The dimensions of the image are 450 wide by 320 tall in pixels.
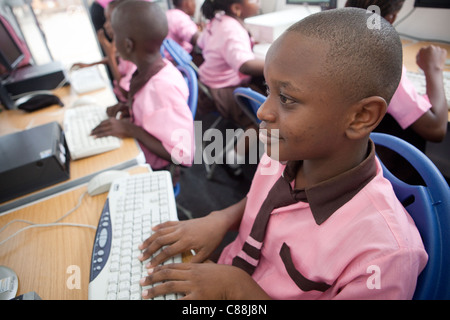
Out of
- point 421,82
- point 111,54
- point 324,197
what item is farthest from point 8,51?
point 421,82

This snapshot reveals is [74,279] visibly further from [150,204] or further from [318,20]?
[318,20]

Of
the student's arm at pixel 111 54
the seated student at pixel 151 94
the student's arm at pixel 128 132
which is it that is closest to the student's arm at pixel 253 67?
the seated student at pixel 151 94

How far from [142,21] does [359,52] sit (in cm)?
95

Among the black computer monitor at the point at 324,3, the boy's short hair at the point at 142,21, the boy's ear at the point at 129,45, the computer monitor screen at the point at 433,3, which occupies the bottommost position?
the computer monitor screen at the point at 433,3

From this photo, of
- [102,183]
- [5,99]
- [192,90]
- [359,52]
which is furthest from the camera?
[5,99]

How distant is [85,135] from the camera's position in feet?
3.36

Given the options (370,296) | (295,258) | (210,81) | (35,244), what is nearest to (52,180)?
(35,244)

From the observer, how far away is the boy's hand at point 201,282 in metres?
0.49

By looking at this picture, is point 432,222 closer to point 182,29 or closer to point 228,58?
point 228,58

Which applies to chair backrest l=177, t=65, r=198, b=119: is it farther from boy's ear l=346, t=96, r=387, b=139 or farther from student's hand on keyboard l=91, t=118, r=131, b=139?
boy's ear l=346, t=96, r=387, b=139

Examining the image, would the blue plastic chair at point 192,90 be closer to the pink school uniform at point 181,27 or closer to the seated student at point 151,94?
the seated student at point 151,94

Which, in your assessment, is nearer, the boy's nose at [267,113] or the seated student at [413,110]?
the boy's nose at [267,113]

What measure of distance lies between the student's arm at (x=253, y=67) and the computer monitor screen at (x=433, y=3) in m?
0.87
